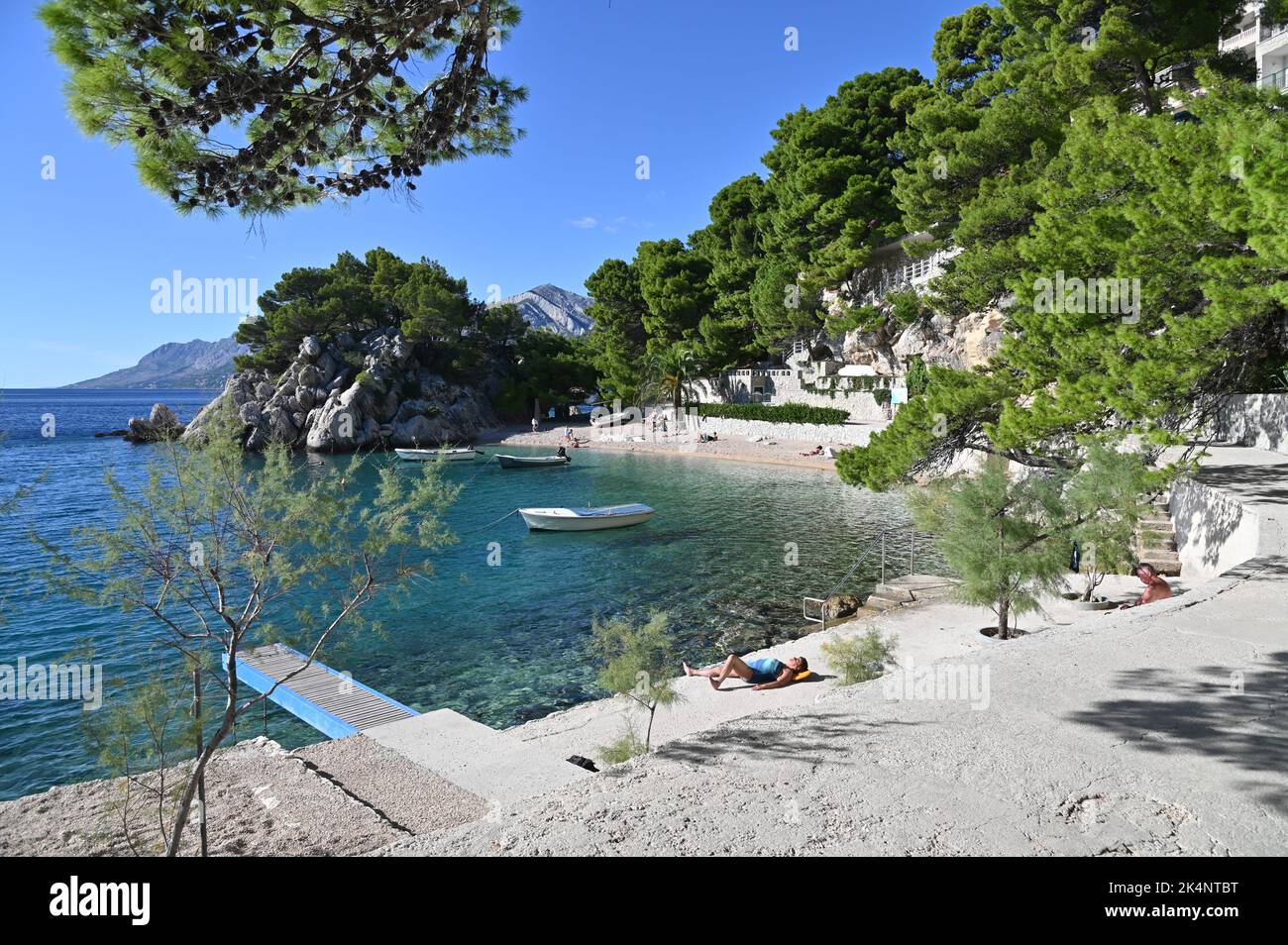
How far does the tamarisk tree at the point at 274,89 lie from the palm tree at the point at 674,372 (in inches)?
A: 2118

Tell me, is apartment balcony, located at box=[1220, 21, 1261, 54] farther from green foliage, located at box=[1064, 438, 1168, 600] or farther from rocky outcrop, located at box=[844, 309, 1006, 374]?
green foliage, located at box=[1064, 438, 1168, 600]

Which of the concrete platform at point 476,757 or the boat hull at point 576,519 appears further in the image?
the boat hull at point 576,519

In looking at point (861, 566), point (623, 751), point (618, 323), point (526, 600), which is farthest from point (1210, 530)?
point (618, 323)

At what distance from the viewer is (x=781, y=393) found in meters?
57.3

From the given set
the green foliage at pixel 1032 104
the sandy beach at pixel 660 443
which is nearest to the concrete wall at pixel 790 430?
the sandy beach at pixel 660 443

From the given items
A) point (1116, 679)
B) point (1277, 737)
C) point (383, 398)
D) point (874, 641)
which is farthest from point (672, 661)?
point (383, 398)

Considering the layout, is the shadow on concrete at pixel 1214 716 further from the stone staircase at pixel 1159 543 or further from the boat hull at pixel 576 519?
the boat hull at pixel 576 519

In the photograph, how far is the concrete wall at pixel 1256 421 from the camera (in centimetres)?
1680

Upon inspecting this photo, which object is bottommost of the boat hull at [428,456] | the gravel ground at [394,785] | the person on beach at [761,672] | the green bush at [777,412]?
the gravel ground at [394,785]

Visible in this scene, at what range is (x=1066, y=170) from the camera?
17562mm

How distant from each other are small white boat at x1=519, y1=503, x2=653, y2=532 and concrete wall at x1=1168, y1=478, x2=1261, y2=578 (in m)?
18.2

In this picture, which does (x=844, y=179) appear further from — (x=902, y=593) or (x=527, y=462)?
(x=902, y=593)

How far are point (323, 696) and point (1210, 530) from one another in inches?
647

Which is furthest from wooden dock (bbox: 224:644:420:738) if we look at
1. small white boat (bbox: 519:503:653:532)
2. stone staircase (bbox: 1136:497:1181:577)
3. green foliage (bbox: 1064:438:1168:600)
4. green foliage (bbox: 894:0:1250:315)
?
green foliage (bbox: 894:0:1250:315)
